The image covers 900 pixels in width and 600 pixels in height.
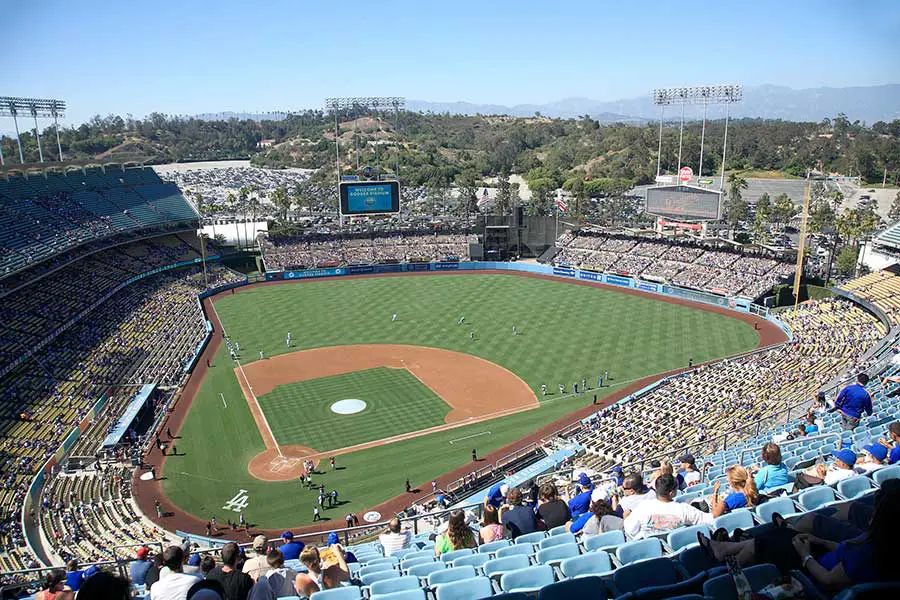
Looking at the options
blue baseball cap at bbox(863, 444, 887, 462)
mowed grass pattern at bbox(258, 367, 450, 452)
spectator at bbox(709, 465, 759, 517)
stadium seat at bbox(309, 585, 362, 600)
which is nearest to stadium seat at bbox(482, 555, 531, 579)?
stadium seat at bbox(309, 585, 362, 600)

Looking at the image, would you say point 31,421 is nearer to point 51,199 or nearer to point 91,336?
point 91,336

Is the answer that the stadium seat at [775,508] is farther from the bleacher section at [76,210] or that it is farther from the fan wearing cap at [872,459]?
the bleacher section at [76,210]

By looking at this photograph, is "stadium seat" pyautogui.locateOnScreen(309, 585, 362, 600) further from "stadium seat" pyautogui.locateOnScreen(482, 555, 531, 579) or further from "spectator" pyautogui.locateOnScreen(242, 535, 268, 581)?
"stadium seat" pyautogui.locateOnScreen(482, 555, 531, 579)

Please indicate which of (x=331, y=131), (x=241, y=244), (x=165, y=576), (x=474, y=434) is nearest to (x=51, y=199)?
(x=241, y=244)

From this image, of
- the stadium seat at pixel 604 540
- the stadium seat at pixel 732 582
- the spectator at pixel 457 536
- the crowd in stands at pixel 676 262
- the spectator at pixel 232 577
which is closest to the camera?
the stadium seat at pixel 732 582

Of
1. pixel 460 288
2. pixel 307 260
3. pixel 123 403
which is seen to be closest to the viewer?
pixel 123 403

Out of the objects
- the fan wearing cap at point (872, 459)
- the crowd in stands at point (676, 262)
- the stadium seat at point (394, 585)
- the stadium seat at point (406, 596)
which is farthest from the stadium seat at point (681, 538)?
the crowd in stands at point (676, 262)
